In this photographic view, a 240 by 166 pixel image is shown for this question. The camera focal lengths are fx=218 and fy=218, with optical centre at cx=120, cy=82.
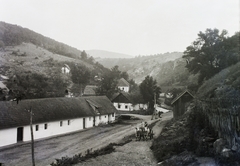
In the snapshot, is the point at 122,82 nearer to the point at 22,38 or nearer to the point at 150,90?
the point at 150,90

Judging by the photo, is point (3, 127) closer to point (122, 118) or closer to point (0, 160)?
point (0, 160)

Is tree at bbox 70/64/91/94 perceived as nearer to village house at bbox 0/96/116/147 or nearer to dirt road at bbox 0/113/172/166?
village house at bbox 0/96/116/147

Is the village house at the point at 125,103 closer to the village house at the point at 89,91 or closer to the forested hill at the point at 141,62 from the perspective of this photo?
the village house at the point at 89,91

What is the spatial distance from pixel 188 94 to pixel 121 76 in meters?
48.3

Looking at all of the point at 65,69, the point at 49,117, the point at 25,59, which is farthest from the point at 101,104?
the point at 25,59

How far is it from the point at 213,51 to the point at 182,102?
826 cm

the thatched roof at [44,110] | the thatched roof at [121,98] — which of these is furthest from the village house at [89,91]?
the thatched roof at [44,110]

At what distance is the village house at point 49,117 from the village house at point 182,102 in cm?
1170

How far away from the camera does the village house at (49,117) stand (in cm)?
2259

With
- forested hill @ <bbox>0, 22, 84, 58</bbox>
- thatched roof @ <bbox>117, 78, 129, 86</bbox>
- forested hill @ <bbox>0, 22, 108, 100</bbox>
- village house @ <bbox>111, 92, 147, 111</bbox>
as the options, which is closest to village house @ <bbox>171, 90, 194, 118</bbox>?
village house @ <bbox>111, 92, 147, 111</bbox>

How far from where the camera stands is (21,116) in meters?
24.0

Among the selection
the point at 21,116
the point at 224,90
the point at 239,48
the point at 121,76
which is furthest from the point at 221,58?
the point at 121,76

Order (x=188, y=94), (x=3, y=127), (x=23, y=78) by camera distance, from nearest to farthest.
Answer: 1. (x=3, y=127)
2. (x=188, y=94)
3. (x=23, y=78)

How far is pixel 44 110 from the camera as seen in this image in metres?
27.3
